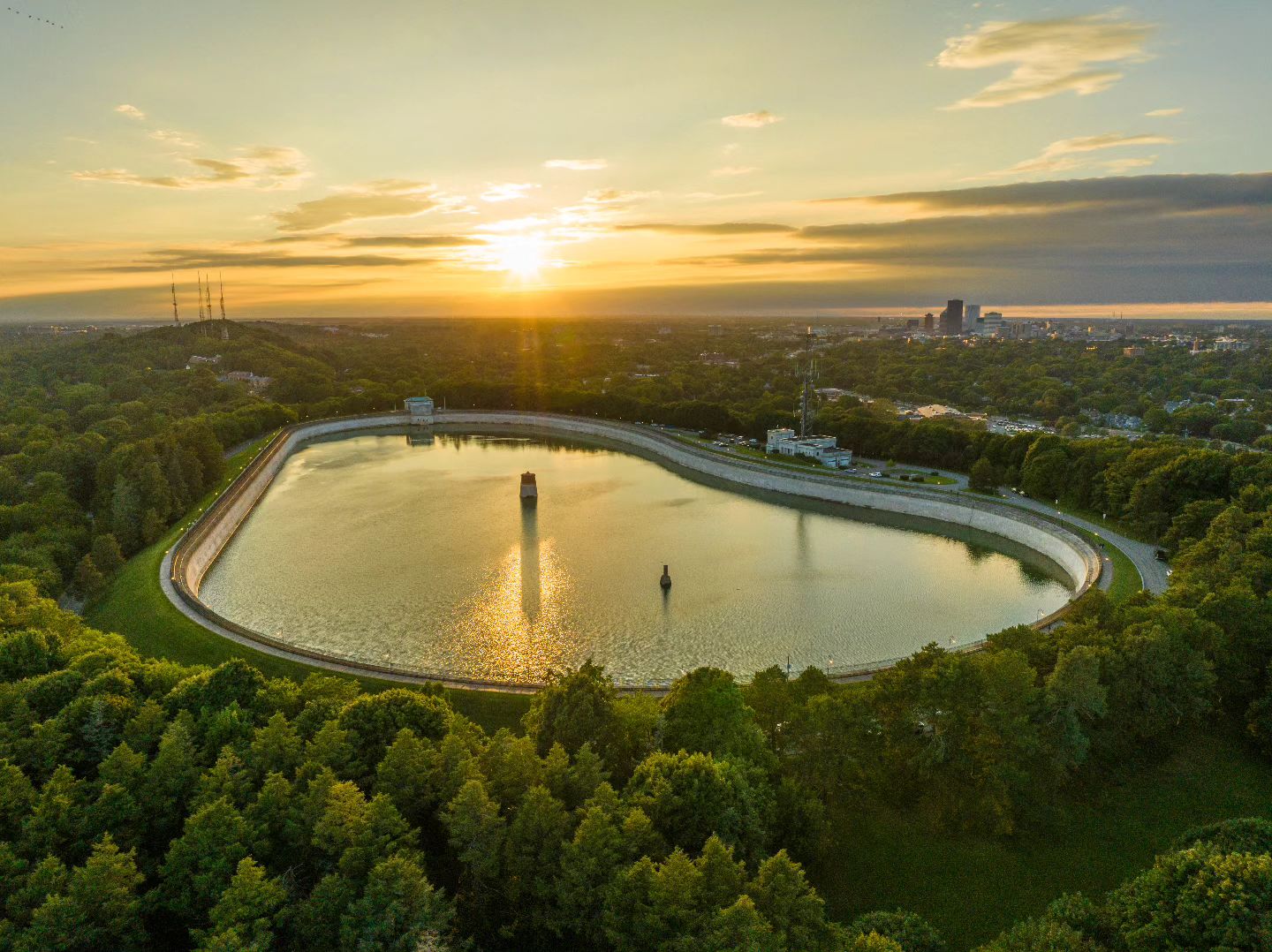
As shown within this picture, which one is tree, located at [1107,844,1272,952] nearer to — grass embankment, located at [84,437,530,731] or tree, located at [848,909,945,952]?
tree, located at [848,909,945,952]

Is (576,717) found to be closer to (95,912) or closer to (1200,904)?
(95,912)

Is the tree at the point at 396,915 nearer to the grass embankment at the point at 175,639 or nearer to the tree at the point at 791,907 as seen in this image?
the tree at the point at 791,907

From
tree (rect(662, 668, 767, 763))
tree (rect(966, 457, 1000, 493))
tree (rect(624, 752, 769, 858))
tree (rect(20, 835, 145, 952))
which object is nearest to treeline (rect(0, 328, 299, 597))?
tree (rect(20, 835, 145, 952))

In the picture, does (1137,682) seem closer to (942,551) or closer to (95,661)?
(942,551)

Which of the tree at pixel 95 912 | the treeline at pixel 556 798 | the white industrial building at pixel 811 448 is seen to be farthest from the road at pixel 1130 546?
the tree at pixel 95 912

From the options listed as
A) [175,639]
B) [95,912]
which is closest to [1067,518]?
[175,639]
